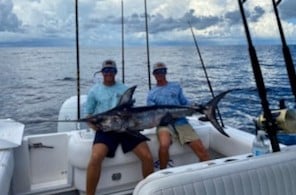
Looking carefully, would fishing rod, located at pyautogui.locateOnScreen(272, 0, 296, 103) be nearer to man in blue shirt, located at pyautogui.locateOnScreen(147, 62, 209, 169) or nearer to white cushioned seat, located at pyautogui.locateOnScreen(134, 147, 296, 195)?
white cushioned seat, located at pyautogui.locateOnScreen(134, 147, 296, 195)

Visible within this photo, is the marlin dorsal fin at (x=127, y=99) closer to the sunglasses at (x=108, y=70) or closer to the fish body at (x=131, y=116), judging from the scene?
the fish body at (x=131, y=116)

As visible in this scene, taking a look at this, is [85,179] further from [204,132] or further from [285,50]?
[285,50]

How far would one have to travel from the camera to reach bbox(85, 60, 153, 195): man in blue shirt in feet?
9.52

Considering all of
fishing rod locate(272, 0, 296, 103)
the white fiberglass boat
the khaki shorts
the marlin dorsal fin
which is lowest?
the white fiberglass boat

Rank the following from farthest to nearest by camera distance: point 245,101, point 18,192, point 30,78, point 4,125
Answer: point 30,78 → point 245,101 → point 4,125 → point 18,192

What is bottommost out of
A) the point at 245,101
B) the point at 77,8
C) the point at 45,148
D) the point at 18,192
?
the point at 18,192

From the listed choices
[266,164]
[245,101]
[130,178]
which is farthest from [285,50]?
[245,101]

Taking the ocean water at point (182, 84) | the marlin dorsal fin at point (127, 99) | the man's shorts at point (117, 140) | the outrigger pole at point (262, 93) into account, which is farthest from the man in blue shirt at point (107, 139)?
the ocean water at point (182, 84)

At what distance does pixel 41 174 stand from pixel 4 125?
2.20ft

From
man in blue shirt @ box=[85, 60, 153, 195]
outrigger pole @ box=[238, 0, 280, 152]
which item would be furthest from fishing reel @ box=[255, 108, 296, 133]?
man in blue shirt @ box=[85, 60, 153, 195]

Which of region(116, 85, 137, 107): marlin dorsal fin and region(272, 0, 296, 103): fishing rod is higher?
region(272, 0, 296, 103): fishing rod

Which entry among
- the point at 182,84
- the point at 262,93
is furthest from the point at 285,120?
the point at 182,84

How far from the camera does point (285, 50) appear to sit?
71.0 inches

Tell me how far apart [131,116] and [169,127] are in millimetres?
689
